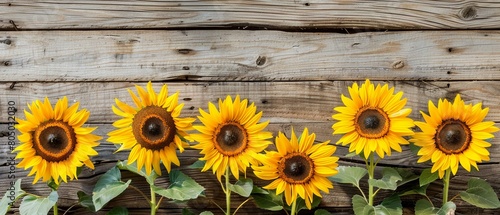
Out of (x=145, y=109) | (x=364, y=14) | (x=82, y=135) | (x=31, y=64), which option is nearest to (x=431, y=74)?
(x=364, y=14)

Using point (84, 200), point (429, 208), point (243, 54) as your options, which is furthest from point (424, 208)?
point (84, 200)

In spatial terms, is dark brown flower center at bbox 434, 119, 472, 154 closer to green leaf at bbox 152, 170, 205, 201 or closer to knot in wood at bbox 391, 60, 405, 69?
knot in wood at bbox 391, 60, 405, 69

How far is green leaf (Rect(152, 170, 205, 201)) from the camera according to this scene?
164 centimetres

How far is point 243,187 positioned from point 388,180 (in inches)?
14.0

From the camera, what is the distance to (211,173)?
178 cm

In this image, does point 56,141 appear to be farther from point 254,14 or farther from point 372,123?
point 372,123

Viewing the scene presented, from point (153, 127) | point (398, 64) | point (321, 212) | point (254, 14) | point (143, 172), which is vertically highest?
point (254, 14)

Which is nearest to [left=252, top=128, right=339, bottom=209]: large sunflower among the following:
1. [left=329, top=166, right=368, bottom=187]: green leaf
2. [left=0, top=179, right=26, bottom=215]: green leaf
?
[left=329, top=166, right=368, bottom=187]: green leaf

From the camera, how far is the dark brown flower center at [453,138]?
1641mm

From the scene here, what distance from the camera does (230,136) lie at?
161cm

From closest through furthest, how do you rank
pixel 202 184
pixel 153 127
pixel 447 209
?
pixel 153 127 < pixel 447 209 < pixel 202 184

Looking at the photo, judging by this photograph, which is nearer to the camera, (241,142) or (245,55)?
(241,142)

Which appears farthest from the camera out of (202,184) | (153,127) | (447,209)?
(202,184)

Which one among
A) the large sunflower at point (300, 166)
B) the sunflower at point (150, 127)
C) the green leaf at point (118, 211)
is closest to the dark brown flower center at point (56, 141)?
the sunflower at point (150, 127)
